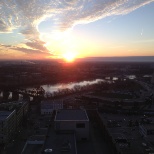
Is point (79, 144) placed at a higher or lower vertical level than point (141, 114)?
higher

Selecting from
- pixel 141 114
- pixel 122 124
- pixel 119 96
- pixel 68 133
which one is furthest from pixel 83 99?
pixel 68 133

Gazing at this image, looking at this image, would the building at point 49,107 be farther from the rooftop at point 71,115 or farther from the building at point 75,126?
the building at point 75,126

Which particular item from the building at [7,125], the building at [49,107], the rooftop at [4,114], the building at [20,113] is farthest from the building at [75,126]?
the building at [49,107]

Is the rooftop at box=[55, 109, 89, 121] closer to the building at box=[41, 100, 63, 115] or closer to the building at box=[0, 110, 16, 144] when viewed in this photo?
the building at box=[0, 110, 16, 144]

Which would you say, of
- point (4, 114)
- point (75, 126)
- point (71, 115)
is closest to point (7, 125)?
point (4, 114)

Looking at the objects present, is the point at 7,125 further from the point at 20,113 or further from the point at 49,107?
the point at 49,107

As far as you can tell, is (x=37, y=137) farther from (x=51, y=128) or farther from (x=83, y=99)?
(x=83, y=99)

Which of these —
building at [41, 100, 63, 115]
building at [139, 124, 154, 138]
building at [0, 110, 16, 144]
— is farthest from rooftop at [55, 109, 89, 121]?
building at [41, 100, 63, 115]

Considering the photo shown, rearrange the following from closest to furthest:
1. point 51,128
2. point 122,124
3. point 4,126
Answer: point 51,128, point 4,126, point 122,124
